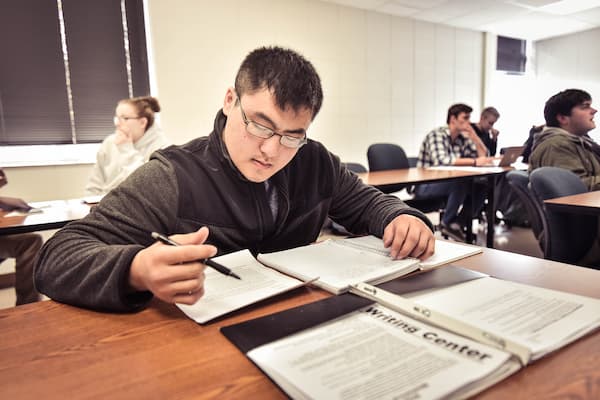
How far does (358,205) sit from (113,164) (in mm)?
2032

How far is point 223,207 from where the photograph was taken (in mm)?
948

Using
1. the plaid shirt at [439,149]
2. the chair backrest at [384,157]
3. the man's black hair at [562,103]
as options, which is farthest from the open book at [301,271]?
the plaid shirt at [439,149]

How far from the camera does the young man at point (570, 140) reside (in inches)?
96.5

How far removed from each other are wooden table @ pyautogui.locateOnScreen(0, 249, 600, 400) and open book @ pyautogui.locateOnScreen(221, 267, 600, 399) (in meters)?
0.02

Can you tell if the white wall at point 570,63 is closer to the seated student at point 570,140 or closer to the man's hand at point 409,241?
the seated student at point 570,140

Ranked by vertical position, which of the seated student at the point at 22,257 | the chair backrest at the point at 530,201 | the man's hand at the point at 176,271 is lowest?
the seated student at the point at 22,257

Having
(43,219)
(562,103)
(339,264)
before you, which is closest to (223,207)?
(339,264)

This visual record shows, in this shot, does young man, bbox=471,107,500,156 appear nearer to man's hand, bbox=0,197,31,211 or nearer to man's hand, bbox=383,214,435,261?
man's hand, bbox=383,214,435,261

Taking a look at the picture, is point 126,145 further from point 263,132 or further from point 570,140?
point 570,140

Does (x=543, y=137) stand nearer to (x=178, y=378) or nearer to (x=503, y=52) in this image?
(x=178, y=378)

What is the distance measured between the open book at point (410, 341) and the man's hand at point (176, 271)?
90mm

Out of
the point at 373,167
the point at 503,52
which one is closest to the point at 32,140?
the point at 373,167

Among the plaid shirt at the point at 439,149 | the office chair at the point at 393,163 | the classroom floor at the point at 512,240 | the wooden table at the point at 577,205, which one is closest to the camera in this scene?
the wooden table at the point at 577,205

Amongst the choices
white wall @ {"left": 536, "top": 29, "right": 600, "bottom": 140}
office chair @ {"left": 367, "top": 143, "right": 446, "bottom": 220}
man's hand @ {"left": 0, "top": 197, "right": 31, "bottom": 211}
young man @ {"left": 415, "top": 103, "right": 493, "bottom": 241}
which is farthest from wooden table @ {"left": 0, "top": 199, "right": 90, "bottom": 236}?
white wall @ {"left": 536, "top": 29, "right": 600, "bottom": 140}
